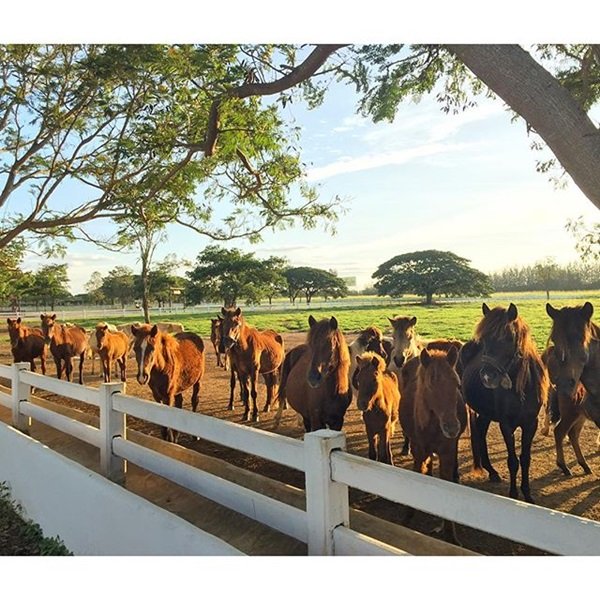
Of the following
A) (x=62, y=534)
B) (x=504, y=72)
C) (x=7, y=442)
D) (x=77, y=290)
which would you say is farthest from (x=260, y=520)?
(x=77, y=290)

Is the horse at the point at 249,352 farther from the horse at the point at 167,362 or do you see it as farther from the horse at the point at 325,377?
the horse at the point at 325,377

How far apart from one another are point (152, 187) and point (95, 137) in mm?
1319

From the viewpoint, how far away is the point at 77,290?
5.81 metres

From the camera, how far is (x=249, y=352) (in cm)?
604

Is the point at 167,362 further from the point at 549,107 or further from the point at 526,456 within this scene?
the point at 549,107

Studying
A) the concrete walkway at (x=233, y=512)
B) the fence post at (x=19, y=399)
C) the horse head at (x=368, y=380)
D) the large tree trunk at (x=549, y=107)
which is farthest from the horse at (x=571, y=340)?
the fence post at (x=19, y=399)

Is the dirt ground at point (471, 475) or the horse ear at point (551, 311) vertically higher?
the horse ear at point (551, 311)

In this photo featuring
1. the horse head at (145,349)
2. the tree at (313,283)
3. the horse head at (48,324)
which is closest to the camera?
the tree at (313,283)

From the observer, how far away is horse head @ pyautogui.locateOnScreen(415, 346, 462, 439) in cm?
274

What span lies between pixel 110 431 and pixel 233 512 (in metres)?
1.35

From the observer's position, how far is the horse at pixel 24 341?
745cm

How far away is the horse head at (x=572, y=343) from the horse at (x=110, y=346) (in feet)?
19.7

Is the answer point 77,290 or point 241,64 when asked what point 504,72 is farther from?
point 77,290

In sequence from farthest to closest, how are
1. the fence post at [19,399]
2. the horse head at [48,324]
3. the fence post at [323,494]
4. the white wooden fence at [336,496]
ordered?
the horse head at [48,324]
the fence post at [19,399]
the fence post at [323,494]
the white wooden fence at [336,496]
